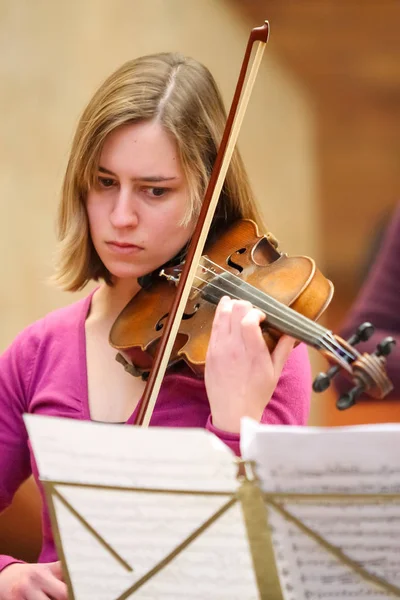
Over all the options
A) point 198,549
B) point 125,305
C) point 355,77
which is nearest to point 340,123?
point 355,77

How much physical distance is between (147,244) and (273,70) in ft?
6.25

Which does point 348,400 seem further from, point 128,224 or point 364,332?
point 128,224

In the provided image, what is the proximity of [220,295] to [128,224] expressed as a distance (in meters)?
0.14

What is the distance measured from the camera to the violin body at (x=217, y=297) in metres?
0.99

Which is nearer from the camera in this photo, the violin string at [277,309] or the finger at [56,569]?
the violin string at [277,309]

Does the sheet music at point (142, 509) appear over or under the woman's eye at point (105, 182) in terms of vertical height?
under

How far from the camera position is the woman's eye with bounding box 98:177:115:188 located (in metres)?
1.14

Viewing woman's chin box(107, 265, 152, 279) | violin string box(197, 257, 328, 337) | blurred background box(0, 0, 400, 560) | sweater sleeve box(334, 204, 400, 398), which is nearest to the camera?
violin string box(197, 257, 328, 337)

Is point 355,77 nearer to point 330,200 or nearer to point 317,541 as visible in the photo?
point 330,200

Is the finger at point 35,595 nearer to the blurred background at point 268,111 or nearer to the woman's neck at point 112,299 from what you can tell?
the woman's neck at point 112,299

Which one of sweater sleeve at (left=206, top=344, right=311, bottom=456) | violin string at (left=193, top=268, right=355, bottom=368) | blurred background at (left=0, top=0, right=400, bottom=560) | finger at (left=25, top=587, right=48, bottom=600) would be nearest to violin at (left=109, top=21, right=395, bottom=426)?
violin string at (left=193, top=268, right=355, bottom=368)

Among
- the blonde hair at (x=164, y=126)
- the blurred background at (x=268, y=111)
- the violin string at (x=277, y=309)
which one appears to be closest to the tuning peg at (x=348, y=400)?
the violin string at (x=277, y=309)

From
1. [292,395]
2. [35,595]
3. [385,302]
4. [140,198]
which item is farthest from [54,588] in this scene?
[385,302]

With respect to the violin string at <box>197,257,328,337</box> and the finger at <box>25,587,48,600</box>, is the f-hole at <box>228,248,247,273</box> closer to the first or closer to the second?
the violin string at <box>197,257,328,337</box>
